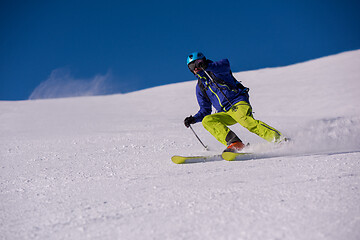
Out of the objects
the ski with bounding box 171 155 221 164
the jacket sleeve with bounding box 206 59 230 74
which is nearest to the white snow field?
the ski with bounding box 171 155 221 164

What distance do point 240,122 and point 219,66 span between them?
904mm

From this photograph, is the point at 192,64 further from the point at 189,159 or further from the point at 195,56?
the point at 189,159

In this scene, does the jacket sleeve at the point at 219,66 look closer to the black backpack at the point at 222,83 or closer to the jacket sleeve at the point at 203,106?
the black backpack at the point at 222,83

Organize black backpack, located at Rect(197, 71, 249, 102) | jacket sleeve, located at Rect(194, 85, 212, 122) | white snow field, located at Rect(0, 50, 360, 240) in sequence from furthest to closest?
jacket sleeve, located at Rect(194, 85, 212, 122)
black backpack, located at Rect(197, 71, 249, 102)
white snow field, located at Rect(0, 50, 360, 240)

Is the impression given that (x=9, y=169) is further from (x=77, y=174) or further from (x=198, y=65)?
(x=198, y=65)

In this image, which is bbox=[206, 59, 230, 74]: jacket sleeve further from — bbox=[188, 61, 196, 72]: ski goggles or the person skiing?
bbox=[188, 61, 196, 72]: ski goggles

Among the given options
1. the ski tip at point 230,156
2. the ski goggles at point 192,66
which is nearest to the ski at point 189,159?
the ski tip at point 230,156

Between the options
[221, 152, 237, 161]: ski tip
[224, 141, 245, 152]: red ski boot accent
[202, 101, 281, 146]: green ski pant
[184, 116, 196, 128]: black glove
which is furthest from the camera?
[184, 116, 196, 128]: black glove

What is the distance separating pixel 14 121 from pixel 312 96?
44.3 ft

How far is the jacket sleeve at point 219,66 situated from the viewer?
4.67 m

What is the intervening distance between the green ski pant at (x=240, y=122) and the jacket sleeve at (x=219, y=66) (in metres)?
0.57

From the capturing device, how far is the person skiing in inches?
181

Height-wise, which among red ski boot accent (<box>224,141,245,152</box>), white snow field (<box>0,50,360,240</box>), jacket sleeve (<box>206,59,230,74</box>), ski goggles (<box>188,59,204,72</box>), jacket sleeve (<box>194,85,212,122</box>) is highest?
ski goggles (<box>188,59,204,72</box>)

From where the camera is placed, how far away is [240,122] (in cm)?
480
